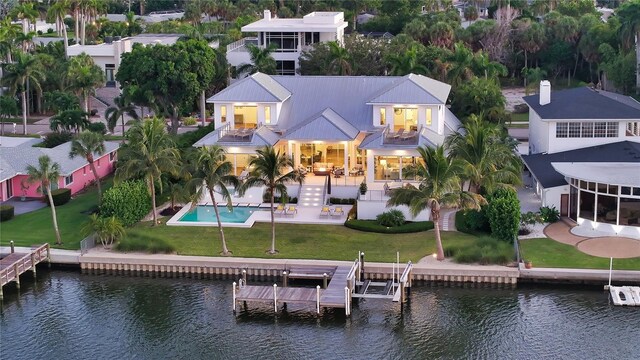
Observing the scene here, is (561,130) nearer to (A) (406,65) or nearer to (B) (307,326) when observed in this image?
(A) (406,65)

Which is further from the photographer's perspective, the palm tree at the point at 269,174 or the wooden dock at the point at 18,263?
the palm tree at the point at 269,174

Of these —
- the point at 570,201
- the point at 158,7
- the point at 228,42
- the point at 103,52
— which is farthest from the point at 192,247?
the point at 158,7

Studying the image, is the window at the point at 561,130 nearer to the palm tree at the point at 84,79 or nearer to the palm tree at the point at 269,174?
the palm tree at the point at 269,174

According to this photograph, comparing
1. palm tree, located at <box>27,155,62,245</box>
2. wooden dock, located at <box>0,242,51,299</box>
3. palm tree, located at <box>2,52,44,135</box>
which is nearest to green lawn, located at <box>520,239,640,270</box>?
wooden dock, located at <box>0,242,51,299</box>

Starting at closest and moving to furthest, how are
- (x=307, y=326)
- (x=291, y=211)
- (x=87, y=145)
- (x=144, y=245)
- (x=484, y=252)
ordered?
(x=307, y=326)
(x=484, y=252)
(x=144, y=245)
(x=291, y=211)
(x=87, y=145)

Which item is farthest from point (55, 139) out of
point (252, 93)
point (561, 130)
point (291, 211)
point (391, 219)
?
point (561, 130)

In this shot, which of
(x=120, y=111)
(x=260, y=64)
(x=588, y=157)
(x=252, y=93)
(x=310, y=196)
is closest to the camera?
(x=588, y=157)

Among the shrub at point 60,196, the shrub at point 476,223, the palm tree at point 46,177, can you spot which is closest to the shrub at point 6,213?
the shrub at point 60,196
